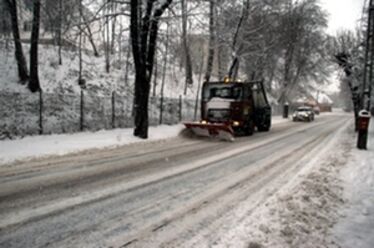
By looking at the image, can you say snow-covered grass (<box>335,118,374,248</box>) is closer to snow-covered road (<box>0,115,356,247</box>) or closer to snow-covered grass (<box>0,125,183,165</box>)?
snow-covered road (<box>0,115,356,247</box>)

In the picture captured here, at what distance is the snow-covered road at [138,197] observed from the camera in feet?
15.1

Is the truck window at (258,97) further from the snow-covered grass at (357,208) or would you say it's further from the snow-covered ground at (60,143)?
the snow-covered grass at (357,208)

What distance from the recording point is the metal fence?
15.4m

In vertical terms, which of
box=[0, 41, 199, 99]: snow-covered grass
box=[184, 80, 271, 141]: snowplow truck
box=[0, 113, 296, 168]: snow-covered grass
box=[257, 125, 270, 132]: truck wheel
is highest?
box=[0, 41, 199, 99]: snow-covered grass

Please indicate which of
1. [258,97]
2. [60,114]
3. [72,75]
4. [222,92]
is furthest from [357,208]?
[72,75]

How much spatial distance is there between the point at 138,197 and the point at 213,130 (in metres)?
10.1

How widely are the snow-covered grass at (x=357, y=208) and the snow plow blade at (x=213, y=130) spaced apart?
6060 mm

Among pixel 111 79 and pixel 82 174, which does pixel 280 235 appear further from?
pixel 111 79

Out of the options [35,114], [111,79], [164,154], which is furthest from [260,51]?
[164,154]

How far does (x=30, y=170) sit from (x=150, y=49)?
826 centimetres

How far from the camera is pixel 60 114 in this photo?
18625 mm

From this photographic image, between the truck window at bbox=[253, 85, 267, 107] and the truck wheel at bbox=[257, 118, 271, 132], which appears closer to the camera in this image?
the truck window at bbox=[253, 85, 267, 107]

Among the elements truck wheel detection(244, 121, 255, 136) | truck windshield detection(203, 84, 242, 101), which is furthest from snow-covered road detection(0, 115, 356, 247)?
truck wheel detection(244, 121, 255, 136)

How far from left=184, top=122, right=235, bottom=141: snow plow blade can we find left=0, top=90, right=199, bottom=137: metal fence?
420 centimetres
